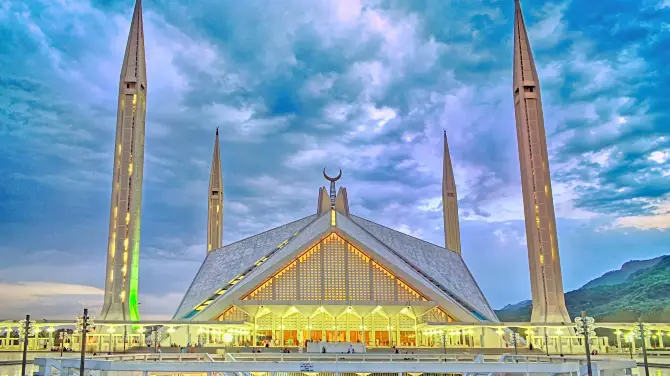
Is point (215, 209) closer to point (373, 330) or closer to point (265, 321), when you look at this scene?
point (265, 321)

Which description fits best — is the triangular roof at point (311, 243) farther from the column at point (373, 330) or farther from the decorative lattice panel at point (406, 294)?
→ the column at point (373, 330)

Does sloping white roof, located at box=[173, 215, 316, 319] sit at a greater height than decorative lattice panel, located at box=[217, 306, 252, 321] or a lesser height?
greater

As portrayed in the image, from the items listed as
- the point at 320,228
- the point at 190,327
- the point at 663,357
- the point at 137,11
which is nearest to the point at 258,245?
the point at 320,228

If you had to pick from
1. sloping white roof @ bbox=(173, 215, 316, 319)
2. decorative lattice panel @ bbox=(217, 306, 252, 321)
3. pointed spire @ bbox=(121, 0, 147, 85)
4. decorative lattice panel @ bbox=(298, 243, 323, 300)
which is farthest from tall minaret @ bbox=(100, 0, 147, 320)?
decorative lattice panel @ bbox=(298, 243, 323, 300)

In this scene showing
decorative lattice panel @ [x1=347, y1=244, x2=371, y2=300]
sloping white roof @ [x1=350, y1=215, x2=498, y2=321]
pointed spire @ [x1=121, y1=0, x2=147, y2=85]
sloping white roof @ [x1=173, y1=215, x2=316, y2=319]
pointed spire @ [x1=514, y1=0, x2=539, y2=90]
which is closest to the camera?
decorative lattice panel @ [x1=347, y1=244, x2=371, y2=300]

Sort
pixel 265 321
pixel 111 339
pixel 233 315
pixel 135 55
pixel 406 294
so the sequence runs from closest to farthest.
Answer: pixel 111 339 < pixel 233 315 < pixel 406 294 < pixel 265 321 < pixel 135 55

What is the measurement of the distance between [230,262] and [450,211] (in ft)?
77.5

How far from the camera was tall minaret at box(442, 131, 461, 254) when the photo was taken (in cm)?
5806

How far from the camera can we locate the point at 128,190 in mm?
37438

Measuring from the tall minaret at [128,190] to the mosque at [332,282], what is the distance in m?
0.06

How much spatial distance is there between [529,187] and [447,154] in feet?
72.3

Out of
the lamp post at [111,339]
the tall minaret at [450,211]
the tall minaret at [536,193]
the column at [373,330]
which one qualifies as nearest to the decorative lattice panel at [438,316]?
the column at [373,330]

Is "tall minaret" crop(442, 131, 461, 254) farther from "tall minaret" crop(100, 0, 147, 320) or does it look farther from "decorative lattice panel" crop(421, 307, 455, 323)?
"tall minaret" crop(100, 0, 147, 320)

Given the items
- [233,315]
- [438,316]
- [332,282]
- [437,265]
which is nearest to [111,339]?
[233,315]
